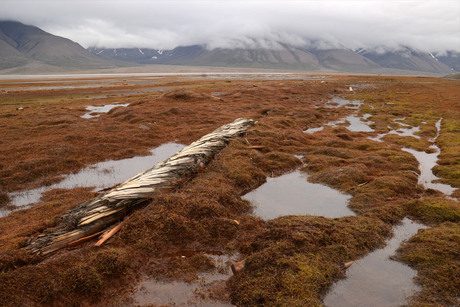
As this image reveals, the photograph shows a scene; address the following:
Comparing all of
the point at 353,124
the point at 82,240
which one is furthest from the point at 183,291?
the point at 353,124

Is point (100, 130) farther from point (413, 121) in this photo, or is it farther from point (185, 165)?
point (413, 121)

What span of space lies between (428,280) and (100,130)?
3087 centimetres

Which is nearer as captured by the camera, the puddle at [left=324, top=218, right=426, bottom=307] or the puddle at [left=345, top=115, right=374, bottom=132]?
the puddle at [left=324, top=218, right=426, bottom=307]

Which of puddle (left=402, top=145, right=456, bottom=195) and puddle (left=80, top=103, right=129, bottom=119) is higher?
puddle (left=80, top=103, right=129, bottom=119)

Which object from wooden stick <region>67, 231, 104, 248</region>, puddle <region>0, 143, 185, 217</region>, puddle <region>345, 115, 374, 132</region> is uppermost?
puddle <region>345, 115, 374, 132</region>

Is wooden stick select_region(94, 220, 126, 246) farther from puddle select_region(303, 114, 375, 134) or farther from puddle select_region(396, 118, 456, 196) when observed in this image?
puddle select_region(303, 114, 375, 134)

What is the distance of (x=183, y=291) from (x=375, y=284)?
624 cm

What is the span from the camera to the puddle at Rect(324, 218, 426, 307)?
26.4 feet

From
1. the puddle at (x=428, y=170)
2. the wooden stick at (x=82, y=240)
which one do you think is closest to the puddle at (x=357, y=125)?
the puddle at (x=428, y=170)

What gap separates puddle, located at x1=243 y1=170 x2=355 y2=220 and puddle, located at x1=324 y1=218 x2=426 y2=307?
3.32 m

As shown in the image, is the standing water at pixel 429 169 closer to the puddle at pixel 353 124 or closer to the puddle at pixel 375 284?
the puddle at pixel 353 124

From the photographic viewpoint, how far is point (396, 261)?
9.73 metres

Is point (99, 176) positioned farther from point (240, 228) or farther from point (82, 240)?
point (240, 228)

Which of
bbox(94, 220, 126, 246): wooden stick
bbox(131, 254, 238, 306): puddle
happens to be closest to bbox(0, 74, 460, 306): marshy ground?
bbox(131, 254, 238, 306): puddle
